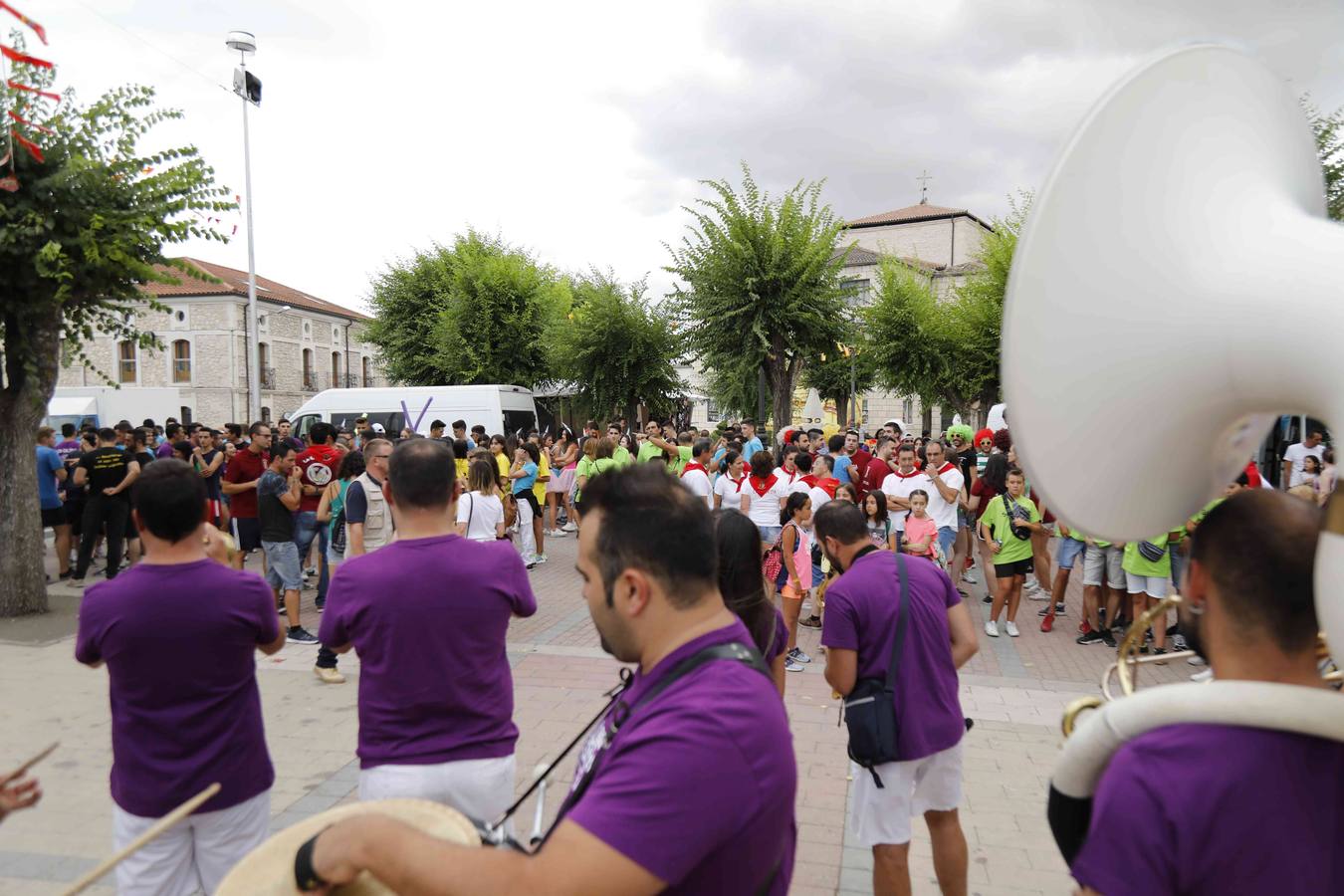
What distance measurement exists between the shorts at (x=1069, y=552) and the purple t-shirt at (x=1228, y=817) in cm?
707

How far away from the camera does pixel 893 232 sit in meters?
57.5

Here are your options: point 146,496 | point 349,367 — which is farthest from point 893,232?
point 146,496

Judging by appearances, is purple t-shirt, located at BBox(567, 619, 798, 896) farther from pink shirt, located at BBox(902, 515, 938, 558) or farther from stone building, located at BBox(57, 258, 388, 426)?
stone building, located at BBox(57, 258, 388, 426)

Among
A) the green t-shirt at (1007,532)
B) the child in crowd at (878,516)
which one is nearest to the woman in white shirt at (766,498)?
the child in crowd at (878,516)

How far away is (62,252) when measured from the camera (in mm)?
6957

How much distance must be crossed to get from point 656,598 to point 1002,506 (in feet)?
22.5

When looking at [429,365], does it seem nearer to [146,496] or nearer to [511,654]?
[511,654]

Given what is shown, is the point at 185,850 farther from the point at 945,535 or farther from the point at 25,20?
the point at 945,535

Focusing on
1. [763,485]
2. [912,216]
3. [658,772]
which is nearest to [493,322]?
[763,485]

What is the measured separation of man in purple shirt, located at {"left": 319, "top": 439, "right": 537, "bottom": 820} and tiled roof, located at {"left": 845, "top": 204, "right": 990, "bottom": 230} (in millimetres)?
56128

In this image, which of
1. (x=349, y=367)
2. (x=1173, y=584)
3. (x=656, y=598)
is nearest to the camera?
(x=656, y=598)

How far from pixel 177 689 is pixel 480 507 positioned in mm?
4894

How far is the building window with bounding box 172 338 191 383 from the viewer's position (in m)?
40.7

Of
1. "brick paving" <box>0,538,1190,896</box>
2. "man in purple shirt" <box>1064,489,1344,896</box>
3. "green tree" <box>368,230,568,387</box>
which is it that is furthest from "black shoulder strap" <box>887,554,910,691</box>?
"green tree" <box>368,230,568,387</box>
